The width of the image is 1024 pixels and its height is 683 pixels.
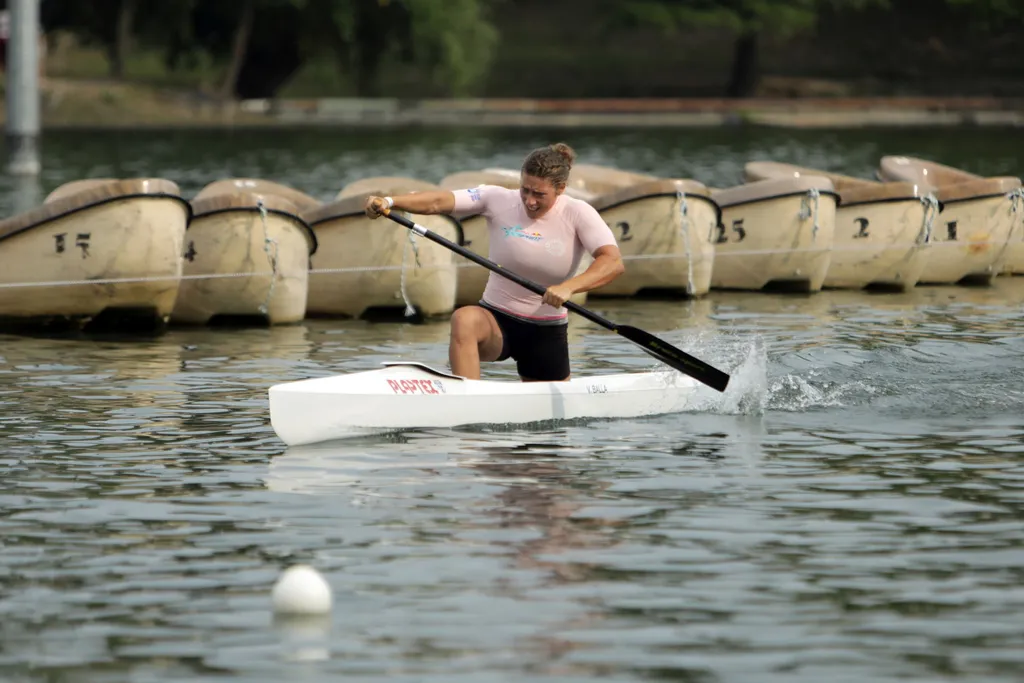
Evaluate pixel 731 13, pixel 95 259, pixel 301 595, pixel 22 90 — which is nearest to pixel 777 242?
pixel 95 259

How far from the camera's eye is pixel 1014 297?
20109mm

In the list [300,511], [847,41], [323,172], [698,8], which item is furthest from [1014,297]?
[847,41]

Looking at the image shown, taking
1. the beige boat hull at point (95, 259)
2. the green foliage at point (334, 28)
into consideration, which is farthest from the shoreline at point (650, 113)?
the beige boat hull at point (95, 259)

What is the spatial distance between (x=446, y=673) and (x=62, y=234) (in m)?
10.4

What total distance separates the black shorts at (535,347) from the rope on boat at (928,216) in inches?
376

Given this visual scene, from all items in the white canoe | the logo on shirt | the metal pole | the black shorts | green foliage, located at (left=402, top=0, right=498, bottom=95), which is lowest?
the white canoe

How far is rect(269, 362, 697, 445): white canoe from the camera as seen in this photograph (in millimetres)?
11523

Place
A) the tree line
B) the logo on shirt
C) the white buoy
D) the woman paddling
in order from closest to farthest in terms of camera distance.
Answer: the white buoy → the woman paddling → the logo on shirt → the tree line

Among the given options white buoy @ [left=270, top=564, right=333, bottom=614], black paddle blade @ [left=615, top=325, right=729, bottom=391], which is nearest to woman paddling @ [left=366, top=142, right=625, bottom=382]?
black paddle blade @ [left=615, top=325, right=729, bottom=391]

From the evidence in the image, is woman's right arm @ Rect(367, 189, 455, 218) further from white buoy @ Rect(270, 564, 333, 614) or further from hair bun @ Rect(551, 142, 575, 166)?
white buoy @ Rect(270, 564, 333, 614)

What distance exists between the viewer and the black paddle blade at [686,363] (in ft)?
42.0

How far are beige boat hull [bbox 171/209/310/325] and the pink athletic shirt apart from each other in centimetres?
558

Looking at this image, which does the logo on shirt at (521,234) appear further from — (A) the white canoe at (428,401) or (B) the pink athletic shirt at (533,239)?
(A) the white canoe at (428,401)

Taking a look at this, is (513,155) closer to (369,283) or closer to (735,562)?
(369,283)
